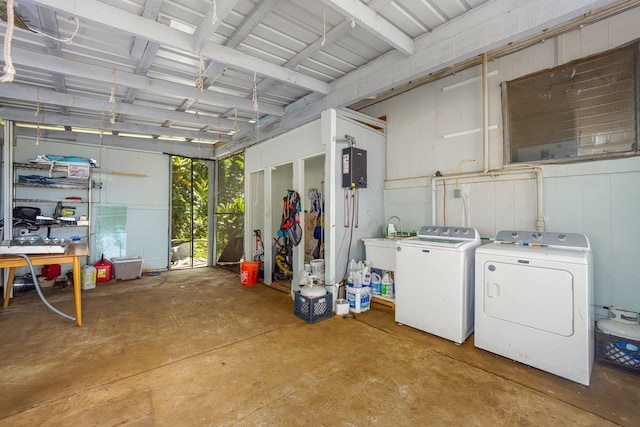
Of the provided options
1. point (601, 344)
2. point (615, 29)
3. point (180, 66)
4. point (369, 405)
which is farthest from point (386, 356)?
point (180, 66)

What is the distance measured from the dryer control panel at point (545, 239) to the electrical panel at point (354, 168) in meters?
1.70

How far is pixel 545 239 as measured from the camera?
257 centimetres

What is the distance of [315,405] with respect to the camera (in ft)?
6.20

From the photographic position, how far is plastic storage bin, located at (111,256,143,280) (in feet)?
17.8

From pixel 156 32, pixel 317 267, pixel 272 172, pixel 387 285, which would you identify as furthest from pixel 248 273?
pixel 156 32

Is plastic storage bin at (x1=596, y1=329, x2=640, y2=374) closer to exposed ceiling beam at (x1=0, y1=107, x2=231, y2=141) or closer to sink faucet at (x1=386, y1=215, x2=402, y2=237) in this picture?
sink faucet at (x1=386, y1=215, x2=402, y2=237)

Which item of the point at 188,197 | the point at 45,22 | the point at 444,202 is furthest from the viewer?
the point at 188,197

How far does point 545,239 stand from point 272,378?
2.67 meters

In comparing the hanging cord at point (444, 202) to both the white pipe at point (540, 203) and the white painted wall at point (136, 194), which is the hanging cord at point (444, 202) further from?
the white painted wall at point (136, 194)

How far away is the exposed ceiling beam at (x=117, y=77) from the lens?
2.91 metres

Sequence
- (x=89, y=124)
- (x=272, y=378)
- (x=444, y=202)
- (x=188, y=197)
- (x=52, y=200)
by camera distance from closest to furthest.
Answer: (x=272, y=378), (x=444, y=202), (x=89, y=124), (x=52, y=200), (x=188, y=197)

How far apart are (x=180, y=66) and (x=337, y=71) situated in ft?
6.35

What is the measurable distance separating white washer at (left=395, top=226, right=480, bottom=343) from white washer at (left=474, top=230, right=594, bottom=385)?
0.53 ft

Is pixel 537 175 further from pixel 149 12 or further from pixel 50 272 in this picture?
pixel 50 272
